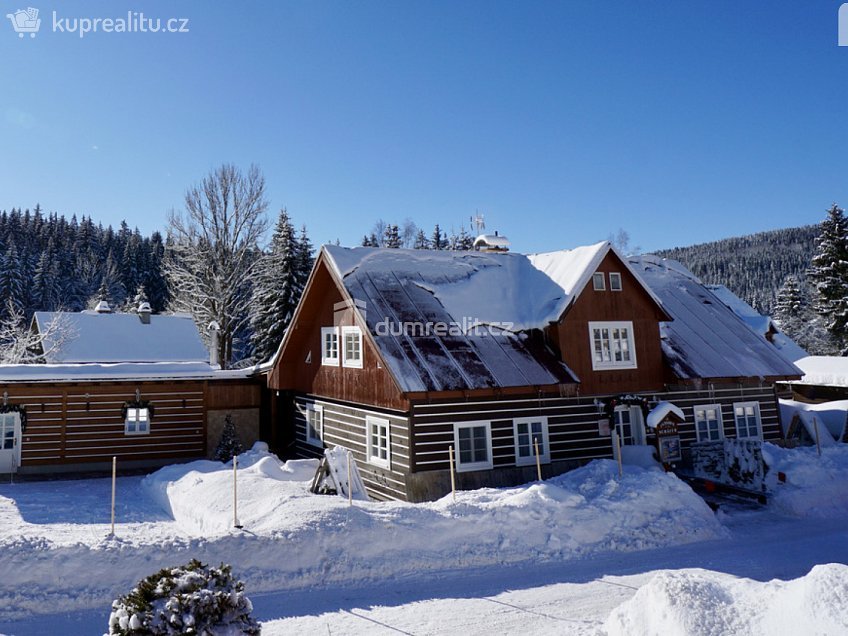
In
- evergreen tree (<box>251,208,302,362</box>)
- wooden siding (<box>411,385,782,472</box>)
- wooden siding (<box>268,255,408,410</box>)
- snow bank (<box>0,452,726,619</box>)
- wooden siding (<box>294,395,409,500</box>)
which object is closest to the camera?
snow bank (<box>0,452,726,619</box>)

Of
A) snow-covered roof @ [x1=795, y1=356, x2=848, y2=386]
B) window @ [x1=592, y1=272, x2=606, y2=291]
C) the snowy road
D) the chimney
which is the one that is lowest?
the snowy road

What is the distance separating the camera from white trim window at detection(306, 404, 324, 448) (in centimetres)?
2105

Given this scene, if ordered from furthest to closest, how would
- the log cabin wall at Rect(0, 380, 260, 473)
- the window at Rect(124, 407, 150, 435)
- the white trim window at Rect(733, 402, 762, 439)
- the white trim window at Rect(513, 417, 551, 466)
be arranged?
the window at Rect(124, 407, 150, 435) < the log cabin wall at Rect(0, 380, 260, 473) < the white trim window at Rect(733, 402, 762, 439) < the white trim window at Rect(513, 417, 551, 466)

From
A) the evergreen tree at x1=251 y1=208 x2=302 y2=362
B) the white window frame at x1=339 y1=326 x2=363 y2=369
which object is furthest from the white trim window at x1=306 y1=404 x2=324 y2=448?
the evergreen tree at x1=251 y1=208 x2=302 y2=362

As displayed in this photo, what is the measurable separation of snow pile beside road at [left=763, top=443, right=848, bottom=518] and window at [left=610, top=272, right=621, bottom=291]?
6.40 meters

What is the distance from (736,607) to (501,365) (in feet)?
33.2

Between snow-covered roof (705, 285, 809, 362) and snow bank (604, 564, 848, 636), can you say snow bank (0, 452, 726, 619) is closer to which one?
snow bank (604, 564, 848, 636)

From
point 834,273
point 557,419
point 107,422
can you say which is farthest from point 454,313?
point 834,273

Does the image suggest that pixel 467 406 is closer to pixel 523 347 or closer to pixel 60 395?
pixel 523 347

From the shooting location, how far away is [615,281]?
1861cm

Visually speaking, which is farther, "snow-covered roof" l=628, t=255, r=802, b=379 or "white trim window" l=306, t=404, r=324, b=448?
"white trim window" l=306, t=404, r=324, b=448

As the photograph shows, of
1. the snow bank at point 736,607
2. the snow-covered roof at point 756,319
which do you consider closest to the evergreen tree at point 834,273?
the snow-covered roof at point 756,319

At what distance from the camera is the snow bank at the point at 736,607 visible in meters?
5.83

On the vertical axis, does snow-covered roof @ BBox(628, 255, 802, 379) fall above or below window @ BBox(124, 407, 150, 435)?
above
